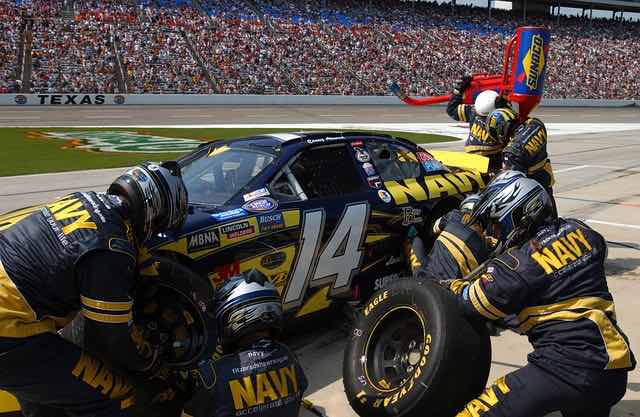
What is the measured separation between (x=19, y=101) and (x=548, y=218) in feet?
104

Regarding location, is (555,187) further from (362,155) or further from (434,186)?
A: (362,155)

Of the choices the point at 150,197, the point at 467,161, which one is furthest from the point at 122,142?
the point at 150,197

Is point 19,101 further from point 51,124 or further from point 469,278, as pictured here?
point 469,278

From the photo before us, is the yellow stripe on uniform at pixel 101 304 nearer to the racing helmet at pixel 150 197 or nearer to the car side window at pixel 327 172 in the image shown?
the racing helmet at pixel 150 197

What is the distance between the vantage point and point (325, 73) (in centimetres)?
4097

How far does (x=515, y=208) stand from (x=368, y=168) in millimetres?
2198

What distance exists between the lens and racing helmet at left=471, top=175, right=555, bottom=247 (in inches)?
123

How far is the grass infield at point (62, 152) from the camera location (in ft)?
42.5

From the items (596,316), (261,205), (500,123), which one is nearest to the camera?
(596,316)

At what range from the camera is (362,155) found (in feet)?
17.4

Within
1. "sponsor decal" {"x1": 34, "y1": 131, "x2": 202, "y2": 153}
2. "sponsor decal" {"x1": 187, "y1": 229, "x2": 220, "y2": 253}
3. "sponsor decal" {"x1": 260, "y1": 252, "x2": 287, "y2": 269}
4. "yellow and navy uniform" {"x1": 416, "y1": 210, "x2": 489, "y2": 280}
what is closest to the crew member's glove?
"yellow and navy uniform" {"x1": 416, "y1": 210, "x2": 489, "y2": 280}

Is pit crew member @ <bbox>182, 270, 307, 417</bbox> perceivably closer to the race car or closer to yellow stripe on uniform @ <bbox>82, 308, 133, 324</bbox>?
yellow stripe on uniform @ <bbox>82, 308, 133, 324</bbox>

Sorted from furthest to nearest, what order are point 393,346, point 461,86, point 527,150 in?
point 461,86 < point 527,150 < point 393,346

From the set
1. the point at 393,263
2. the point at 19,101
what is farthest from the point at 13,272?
the point at 19,101
